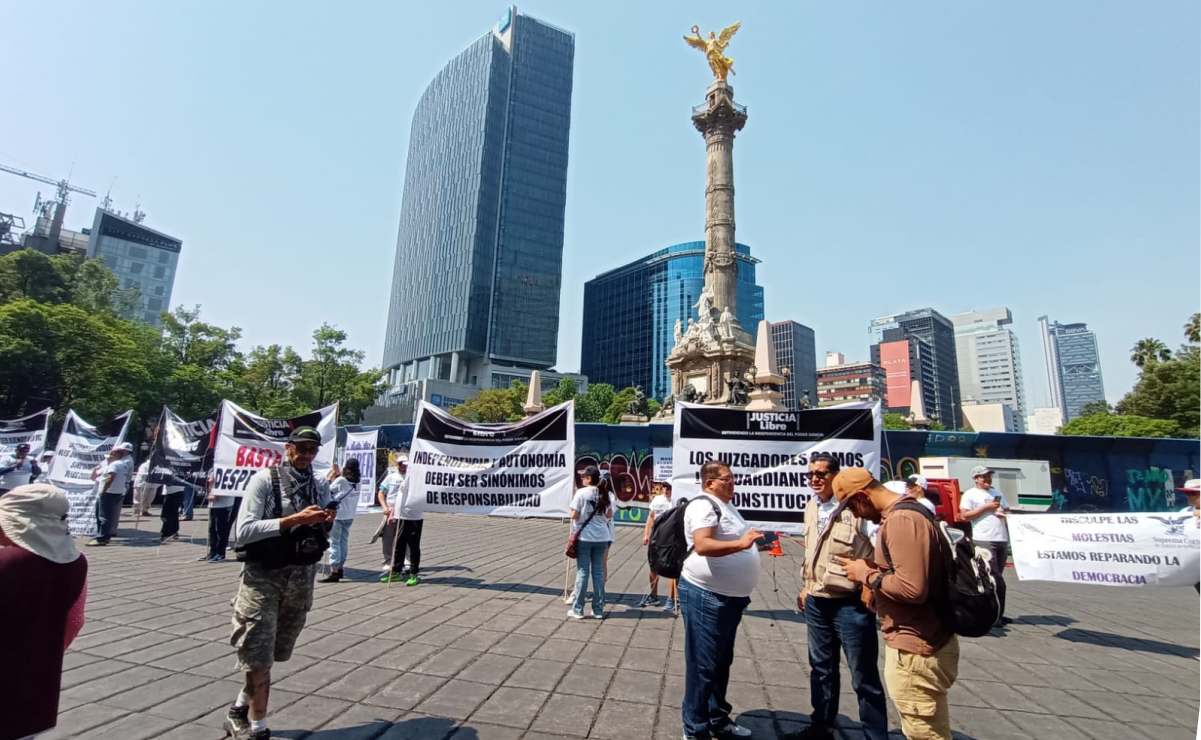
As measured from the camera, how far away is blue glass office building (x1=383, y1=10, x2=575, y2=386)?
282 feet

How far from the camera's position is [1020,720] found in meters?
3.93

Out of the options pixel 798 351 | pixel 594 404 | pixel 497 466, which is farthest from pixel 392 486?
pixel 798 351

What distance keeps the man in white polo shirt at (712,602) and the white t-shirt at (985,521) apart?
213 inches

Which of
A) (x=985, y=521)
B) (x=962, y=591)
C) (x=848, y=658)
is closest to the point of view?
(x=962, y=591)

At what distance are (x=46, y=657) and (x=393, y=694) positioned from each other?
88.6 inches

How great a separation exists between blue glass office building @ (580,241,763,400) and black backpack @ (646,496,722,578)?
92.8 meters

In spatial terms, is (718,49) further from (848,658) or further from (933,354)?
(933,354)

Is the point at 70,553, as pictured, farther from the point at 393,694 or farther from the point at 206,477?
the point at 206,477

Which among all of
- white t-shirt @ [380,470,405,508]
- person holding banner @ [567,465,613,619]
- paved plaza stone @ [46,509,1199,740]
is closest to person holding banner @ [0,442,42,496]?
paved plaza stone @ [46,509,1199,740]

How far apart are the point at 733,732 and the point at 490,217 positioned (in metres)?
90.7

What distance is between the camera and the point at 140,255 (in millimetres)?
92750

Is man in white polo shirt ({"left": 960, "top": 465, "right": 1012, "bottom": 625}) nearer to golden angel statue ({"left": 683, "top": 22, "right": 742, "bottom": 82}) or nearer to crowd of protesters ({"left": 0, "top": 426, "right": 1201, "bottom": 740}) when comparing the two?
crowd of protesters ({"left": 0, "top": 426, "right": 1201, "bottom": 740})

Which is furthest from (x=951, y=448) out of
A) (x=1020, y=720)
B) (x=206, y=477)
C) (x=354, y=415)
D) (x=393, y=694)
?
(x=354, y=415)

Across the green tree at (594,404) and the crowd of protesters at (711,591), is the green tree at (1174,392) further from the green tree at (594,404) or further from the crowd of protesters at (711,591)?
the green tree at (594,404)
